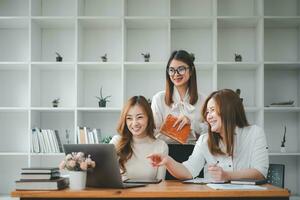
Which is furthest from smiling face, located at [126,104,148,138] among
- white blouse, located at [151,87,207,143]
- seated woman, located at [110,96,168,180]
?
white blouse, located at [151,87,207,143]

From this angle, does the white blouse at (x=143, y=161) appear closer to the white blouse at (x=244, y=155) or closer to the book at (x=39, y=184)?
the white blouse at (x=244, y=155)

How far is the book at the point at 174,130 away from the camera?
3.02 meters

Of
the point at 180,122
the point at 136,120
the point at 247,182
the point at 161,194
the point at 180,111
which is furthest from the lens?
the point at 180,111

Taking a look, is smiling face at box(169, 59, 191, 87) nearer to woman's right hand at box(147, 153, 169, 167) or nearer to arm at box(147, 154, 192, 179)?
arm at box(147, 154, 192, 179)

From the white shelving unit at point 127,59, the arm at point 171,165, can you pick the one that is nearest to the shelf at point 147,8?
the white shelving unit at point 127,59

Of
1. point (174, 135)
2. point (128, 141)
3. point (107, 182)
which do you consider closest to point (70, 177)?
point (107, 182)

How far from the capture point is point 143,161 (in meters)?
2.74

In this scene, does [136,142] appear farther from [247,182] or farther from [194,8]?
[194,8]

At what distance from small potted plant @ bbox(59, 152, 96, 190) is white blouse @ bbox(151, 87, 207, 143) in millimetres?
1103

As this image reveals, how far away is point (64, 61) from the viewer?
466 centimetres

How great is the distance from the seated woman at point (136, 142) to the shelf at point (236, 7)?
230 centimetres

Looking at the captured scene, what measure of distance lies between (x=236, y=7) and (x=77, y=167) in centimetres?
318

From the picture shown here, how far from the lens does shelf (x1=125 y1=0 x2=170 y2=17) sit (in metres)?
4.71

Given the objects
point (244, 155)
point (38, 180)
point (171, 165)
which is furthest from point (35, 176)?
point (244, 155)
